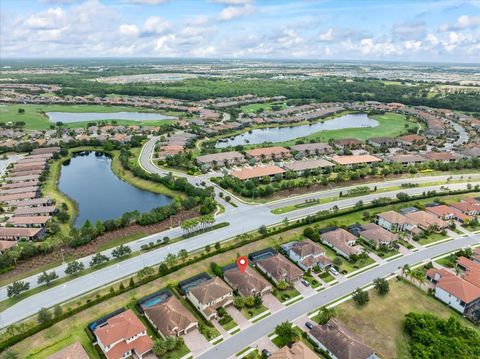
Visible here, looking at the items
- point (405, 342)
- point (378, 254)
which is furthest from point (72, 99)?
point (405, 342)

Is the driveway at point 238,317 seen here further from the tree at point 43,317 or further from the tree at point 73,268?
the tree at point 73,268

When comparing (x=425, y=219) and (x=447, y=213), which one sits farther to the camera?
(x=447, y=213)

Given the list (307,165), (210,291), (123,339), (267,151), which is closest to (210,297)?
(210,291)

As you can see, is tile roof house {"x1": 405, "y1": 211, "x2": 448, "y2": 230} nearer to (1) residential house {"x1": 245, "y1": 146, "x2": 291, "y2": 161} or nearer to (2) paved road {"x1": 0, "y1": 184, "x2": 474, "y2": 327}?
(2) paved road {"x1": 0, "y1": 184, "x2": 474, "y2": 327}

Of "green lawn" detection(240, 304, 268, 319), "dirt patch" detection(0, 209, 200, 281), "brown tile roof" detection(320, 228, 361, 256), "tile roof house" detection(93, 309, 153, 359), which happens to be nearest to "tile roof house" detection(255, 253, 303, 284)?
"green lawn" detection(240, 304, 268, 319)

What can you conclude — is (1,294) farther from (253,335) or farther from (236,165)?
(236,165)

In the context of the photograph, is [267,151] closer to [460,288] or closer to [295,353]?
[460,288]
